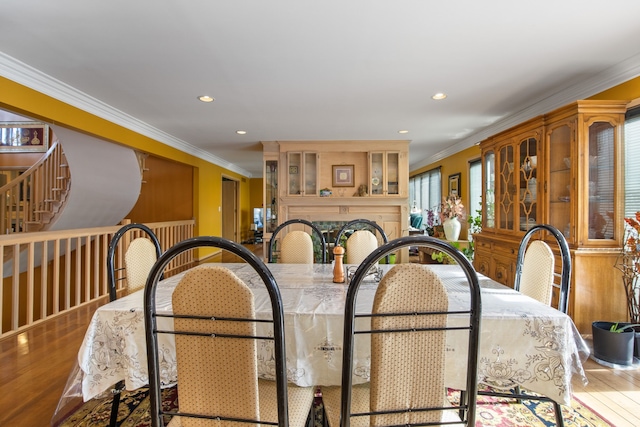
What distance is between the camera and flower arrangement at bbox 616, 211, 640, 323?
233 cm

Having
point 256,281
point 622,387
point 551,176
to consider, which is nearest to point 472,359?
point 256,281

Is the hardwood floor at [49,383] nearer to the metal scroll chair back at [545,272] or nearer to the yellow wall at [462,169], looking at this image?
the metal scroll chair back at [545,272]

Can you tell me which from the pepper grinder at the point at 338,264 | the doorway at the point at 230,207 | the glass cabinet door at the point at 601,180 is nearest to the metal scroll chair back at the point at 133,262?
the pepper grinder at the point at 338,264

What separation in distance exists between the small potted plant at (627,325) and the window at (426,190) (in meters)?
4.50

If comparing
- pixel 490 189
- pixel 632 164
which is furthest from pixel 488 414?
pixel 490 189

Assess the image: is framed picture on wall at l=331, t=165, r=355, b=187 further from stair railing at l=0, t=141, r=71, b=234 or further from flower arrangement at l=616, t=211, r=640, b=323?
stair railing at l=0, t=141, r=71, b=234

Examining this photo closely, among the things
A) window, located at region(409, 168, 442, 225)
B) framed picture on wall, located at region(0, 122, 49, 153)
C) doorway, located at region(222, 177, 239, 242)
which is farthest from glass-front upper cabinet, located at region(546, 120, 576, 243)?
framed picture on wall, located at region(0, 122, 49, 153)

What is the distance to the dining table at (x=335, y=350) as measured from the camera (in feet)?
4.09

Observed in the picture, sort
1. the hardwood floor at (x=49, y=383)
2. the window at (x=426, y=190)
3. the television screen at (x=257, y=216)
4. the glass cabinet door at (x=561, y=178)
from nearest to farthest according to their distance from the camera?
the hardwood floor at (x=49, y=383) < the glass cabinet door at (x=561, y=178) < the window at (x=426, y=190) < the television screen at (x=257, y=216)

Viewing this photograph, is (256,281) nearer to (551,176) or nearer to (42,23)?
(42,23)

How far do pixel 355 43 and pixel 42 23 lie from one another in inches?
79.1

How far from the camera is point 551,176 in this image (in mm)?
2918

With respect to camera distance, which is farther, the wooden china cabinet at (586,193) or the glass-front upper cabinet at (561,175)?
the glass-front upper cabinet at (561,175)

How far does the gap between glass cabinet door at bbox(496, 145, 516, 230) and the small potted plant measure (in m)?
0.99
